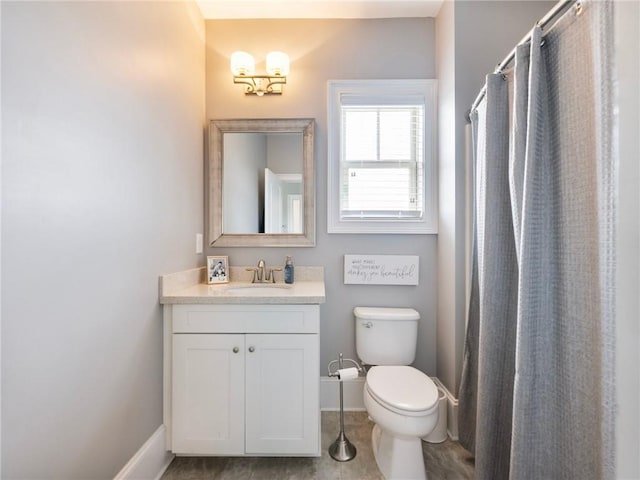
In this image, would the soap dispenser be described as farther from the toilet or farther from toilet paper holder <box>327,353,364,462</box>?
toilet paper holder <box>327,353,364,462</box>

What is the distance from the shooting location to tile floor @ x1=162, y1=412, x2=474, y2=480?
137 cm

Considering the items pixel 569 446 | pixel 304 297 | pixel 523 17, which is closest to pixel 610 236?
pixel 569 446

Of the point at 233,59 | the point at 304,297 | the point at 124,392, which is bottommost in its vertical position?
the point at 124,392

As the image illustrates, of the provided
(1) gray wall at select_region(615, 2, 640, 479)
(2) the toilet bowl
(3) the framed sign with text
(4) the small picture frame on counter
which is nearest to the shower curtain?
(1) gray wall at select_region(615, 2, 640, 479)

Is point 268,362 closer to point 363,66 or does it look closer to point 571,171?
point 571,171

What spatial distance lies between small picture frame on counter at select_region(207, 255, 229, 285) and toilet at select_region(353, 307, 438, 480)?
91 cm

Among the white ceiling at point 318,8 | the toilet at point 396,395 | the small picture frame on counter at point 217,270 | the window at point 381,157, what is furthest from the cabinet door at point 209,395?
the white ceiling at point 318,8

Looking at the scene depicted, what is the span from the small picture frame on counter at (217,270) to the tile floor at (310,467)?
3.11 feet

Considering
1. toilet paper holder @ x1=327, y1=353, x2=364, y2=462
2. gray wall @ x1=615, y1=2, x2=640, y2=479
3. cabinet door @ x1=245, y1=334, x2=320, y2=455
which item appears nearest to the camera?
gray wall @ x1=615, y1=2, x2=640, y2=479

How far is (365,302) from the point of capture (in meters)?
1.92

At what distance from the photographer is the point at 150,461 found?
1.28 m

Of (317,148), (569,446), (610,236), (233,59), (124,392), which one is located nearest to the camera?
(610,236)

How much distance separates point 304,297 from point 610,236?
1.07 metres

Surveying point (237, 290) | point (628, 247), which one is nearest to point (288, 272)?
point (237, 290)
